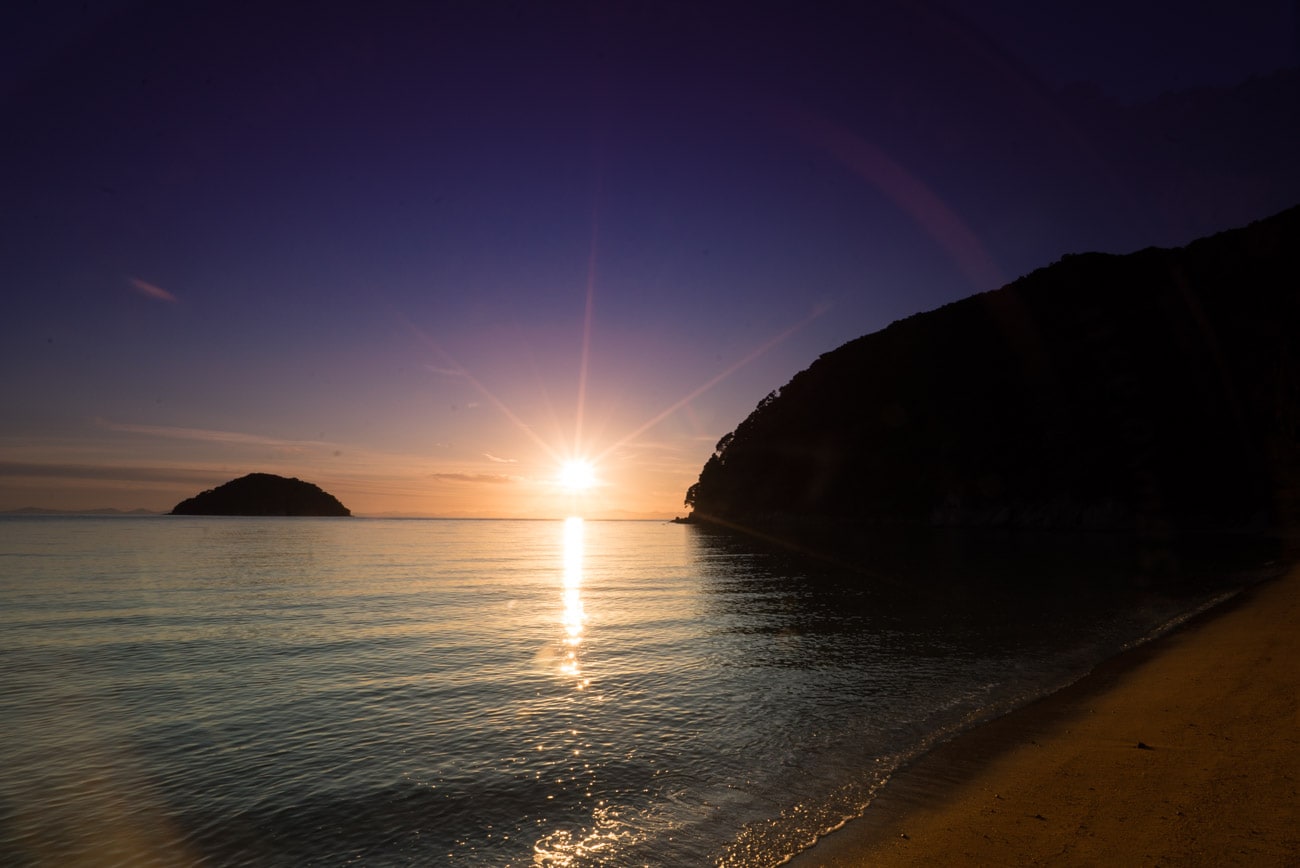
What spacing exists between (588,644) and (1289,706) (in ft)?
59.2

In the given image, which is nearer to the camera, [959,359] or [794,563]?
[794,563]

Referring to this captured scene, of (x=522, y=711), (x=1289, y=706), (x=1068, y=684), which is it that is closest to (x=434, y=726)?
(x=522, y=711)

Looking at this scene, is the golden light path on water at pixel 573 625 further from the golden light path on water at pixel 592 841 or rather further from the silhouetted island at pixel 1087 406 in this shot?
the silhouetted island at pixel 1087 406

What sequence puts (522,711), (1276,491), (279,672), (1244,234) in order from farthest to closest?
(1244,234), (1276,491), (279,672), (522,711)

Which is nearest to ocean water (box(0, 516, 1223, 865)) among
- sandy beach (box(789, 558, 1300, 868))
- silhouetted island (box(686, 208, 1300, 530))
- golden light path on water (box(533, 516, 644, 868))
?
golden light path on water (box(533, 516, 644, 868))

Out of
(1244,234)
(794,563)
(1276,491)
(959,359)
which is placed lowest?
(794,563)

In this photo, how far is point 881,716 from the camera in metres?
13.5

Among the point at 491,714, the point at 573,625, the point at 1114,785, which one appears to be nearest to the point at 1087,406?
the point at 573,625

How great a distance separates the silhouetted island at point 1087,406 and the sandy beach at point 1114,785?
86.7 meters

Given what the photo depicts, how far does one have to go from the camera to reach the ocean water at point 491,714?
8656 mm

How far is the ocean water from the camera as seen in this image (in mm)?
8656

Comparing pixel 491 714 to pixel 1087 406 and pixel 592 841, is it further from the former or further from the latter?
pixel 1087 406

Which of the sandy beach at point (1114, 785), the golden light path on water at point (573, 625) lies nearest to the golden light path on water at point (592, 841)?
the sandy beach at point (1114, 785)

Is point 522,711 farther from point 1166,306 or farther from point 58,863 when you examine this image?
point 1166,306
